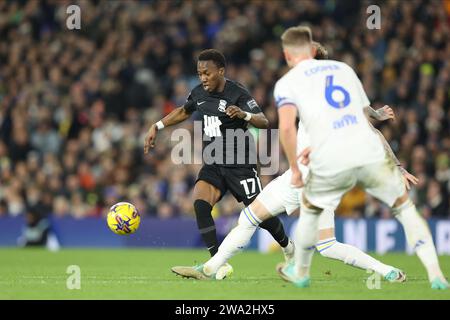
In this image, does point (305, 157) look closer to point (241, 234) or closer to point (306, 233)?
point (306, 233)

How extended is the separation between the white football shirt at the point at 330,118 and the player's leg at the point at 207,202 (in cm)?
262

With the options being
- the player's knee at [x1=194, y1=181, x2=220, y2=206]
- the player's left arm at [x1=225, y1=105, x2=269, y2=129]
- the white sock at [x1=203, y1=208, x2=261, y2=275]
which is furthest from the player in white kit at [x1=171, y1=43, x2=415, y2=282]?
the player's knee at [x1=194, y1=181, x2=220, y2=206]

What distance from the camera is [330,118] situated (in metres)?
8.06

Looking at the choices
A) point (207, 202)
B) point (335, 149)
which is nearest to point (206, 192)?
point (207, 202)

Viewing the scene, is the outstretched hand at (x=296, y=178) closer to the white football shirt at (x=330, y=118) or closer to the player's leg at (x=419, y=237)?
the white football shirt at (x=330, y=118)

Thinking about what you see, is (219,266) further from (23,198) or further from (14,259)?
(23,198)

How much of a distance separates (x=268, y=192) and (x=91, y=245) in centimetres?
1057

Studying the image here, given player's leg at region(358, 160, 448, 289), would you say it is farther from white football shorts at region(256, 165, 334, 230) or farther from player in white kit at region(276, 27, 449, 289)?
white football shorts at region(256, 165, 334, 230)

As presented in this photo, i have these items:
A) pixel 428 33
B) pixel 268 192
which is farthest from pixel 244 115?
pixel 428 33

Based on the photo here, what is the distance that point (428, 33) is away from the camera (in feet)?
67.3

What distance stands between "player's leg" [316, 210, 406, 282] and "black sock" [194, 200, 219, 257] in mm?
1326

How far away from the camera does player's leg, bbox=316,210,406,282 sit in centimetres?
952

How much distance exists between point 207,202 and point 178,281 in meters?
1.11

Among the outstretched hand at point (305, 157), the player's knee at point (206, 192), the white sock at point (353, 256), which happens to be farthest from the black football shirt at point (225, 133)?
the outstretched hand at point (305, 157)
